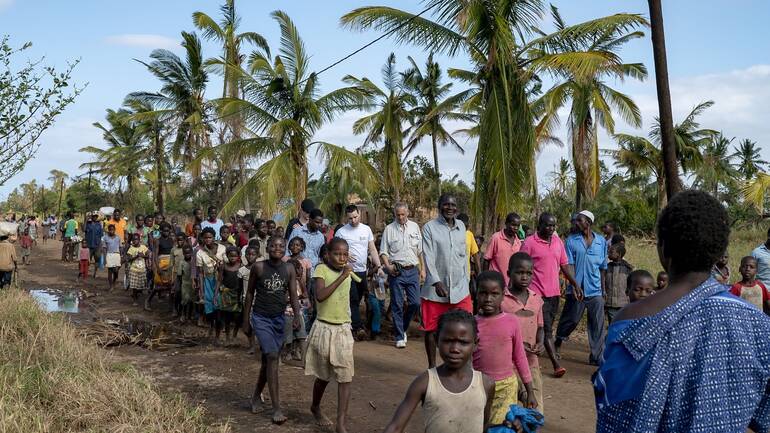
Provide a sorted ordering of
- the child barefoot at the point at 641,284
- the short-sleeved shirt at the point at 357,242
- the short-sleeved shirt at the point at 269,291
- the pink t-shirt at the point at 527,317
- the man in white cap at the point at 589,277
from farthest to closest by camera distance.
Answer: the short-sleeved shirt at the point at 357,242
the man in white cap at the point at 589,277
the short-sleeved shirt at the point at 269,291
the child barefoot at the point at 641,284
the pink t-shirt at the point at 527,317

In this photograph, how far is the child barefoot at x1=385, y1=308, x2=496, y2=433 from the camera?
362 cm

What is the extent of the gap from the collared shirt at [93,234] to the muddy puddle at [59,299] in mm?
2451

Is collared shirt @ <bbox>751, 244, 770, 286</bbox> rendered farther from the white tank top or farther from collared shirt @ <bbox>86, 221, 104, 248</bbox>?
collared shirt @ <bbox>86, 221, 104, 248</bbox>

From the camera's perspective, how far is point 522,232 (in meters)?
11.3

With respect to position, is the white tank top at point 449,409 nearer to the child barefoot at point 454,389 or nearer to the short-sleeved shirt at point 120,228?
the child barefoot at point 454,389

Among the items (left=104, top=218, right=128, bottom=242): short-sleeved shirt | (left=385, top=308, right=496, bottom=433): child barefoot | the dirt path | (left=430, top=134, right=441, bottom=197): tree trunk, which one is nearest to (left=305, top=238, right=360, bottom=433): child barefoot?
the dirt path

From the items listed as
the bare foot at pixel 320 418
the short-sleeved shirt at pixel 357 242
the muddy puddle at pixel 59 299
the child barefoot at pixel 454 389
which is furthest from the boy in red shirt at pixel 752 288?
the muddy puddle at pixel 59 299

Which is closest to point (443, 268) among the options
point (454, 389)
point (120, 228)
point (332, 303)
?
point (332, 303)

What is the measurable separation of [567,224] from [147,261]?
56.9ft

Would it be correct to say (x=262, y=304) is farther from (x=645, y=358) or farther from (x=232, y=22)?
(x=232, y=22)

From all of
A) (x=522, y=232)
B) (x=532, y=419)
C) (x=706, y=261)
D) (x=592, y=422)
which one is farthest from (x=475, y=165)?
(x=706, y=261)

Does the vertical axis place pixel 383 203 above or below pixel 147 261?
above

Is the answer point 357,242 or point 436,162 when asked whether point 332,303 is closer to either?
point 357,242

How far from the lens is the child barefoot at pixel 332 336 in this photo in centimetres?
589
